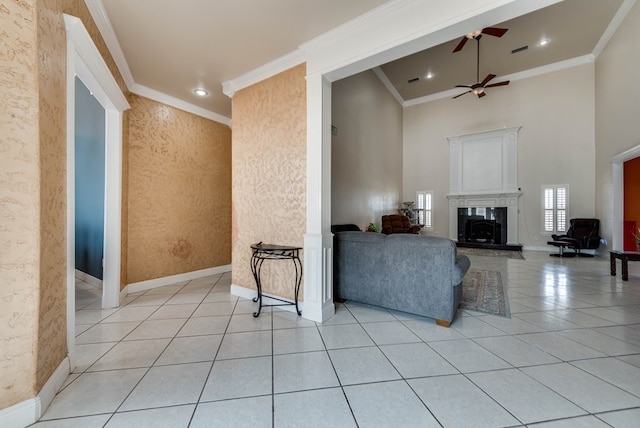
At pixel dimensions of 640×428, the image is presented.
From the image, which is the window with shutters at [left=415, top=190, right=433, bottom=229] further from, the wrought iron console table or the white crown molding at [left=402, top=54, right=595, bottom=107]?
the wrought iron console table

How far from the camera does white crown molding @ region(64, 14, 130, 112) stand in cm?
166

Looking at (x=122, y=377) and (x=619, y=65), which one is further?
(x=619, y=65)

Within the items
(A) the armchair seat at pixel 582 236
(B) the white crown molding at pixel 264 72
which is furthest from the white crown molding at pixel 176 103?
(A) the armchair seat at pixel 582 236

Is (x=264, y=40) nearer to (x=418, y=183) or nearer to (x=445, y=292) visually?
(x=445, y=292)

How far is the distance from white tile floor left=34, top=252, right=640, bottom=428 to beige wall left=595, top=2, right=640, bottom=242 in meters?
4.22

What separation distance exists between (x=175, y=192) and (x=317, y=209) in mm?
2580

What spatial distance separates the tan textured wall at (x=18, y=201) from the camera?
1.19m

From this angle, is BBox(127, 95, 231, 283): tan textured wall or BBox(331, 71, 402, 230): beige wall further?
BBox(331, 71, 402, 230): beige wall

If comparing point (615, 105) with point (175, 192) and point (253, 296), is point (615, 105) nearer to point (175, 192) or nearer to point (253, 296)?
point (253, 296)

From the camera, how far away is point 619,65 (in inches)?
201

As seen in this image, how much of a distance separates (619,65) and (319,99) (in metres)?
7.06

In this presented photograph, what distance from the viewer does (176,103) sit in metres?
3.75

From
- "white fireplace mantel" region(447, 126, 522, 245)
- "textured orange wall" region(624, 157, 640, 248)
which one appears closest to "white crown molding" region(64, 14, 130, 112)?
"white fireplace mantel" region(447, 126, 522, 245)

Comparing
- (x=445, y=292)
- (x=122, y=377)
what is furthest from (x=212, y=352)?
(x=445, y=292)
